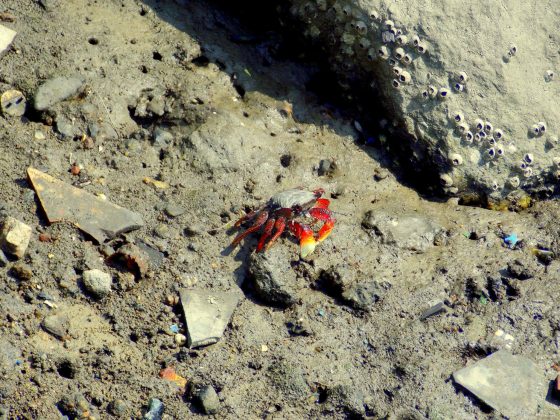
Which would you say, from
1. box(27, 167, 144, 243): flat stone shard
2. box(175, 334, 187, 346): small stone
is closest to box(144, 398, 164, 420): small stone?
box(175, 334, 187, 346): small stone

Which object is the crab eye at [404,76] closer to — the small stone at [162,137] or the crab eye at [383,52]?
the crab eye at [383,52]

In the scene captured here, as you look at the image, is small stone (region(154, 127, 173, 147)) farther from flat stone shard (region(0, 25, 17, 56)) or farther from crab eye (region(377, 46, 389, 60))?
crab eye (region(377, 46, 389, 60))

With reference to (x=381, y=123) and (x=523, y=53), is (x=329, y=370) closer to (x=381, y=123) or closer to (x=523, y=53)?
(x=381, y=123)

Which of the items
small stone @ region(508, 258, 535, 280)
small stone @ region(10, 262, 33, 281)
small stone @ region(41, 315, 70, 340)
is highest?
small stone @ region(508, 258, 535, 280)

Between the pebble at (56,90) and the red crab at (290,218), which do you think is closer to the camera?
the red crab at (290,218)

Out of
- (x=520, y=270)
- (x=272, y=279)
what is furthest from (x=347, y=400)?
(x=520, y=270)

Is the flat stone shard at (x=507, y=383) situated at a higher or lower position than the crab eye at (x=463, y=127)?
lower

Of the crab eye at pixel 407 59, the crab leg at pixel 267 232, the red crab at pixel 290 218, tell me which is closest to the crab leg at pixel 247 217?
the red crab at pixel 290 218
